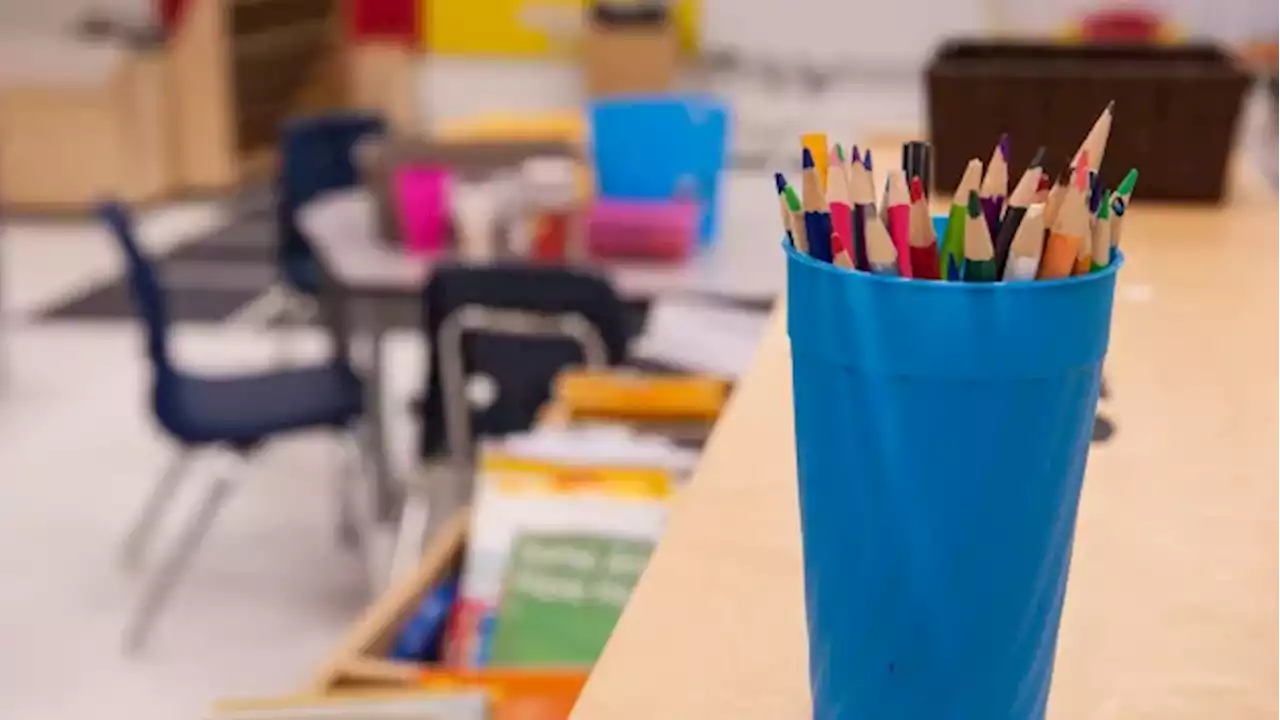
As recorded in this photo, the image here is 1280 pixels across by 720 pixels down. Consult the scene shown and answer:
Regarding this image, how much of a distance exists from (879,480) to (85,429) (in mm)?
3671

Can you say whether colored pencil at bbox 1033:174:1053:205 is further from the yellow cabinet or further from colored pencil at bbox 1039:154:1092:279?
the yellow cabinet

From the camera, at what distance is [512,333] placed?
2619mm

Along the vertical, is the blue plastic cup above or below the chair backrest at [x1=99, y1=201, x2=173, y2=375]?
above

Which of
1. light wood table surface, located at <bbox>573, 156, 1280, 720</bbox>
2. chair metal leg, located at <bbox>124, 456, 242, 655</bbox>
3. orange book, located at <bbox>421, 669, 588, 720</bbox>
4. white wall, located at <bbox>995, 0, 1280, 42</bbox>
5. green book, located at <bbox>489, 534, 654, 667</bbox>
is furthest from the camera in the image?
white wall, located at <bbox>995, 0, 1280, 42</bbox>

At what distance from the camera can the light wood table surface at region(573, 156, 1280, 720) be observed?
0.77 m

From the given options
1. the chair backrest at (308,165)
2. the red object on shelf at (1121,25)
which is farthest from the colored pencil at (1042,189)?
the red object on shelf at (1121,25)

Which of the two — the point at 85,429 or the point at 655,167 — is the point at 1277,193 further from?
the point at 85,429

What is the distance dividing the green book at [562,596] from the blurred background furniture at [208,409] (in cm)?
140

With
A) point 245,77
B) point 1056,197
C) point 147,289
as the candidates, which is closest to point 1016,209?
point 1056,197

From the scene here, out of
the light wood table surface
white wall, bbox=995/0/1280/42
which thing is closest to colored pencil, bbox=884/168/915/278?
the light wood table surface

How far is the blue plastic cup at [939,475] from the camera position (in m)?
0.66

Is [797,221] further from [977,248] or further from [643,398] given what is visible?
[643,398]

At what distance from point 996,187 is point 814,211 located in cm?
9

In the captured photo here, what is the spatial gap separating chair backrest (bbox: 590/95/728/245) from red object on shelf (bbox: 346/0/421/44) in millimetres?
4902
